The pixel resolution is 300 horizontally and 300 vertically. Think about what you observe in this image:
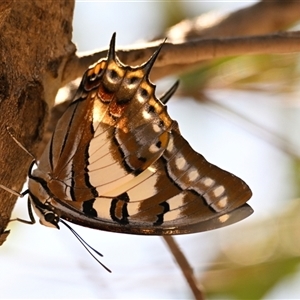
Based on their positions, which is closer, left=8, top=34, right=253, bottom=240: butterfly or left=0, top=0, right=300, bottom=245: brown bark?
left=0, top=0, right=300, bottom=245: brown bark

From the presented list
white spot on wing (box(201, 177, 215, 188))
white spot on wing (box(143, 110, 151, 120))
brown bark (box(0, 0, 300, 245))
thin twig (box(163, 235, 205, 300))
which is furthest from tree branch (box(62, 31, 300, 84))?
thin twig (box(163, 235, 205, 300))

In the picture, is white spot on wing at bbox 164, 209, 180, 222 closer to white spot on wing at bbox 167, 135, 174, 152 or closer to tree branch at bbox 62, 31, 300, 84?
white spot on wing at bbox 167, 135, 174, 152

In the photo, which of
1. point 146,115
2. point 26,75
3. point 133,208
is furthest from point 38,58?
point 133,208

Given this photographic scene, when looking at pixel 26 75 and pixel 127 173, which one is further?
pixel 127 173

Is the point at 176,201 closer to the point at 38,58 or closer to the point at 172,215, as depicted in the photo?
the point at 172,215

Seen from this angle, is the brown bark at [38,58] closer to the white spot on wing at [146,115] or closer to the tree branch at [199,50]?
the tree branch at [199,50]

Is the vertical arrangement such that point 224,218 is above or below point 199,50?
below

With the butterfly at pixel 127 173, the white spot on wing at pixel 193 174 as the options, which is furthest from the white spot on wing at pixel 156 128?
the white spot on wing at pixel 193 174
